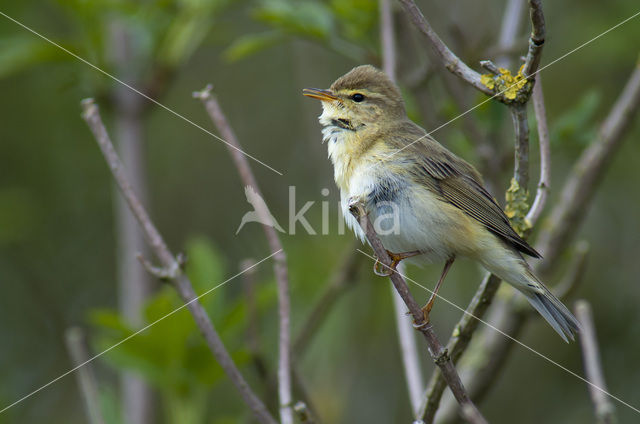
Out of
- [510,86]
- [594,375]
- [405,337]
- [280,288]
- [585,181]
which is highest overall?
[510,86]

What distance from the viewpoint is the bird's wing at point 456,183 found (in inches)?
122

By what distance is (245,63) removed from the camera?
641 cm

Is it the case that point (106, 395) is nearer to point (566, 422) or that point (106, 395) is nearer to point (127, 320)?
point (127, 320)

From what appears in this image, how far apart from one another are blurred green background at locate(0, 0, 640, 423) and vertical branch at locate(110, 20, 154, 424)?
67 mm

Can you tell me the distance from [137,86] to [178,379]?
170 cm

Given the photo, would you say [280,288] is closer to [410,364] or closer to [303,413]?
[303,413]

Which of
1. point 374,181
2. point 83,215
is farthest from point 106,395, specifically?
point 83,215

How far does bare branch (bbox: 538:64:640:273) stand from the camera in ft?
12.4

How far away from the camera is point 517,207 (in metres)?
2.57

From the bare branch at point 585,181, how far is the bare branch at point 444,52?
1784mm

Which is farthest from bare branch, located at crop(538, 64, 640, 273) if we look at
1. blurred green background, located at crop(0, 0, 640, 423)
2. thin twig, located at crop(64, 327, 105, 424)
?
thin twig, located at crop(64, 327, 105, 424)

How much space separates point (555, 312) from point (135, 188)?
7.13ft

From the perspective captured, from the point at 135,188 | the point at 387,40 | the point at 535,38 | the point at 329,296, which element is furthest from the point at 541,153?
the point at 135,188

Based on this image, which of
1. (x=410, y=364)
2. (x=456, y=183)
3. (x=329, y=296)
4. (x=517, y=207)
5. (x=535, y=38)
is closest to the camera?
(x=535, y=38)
